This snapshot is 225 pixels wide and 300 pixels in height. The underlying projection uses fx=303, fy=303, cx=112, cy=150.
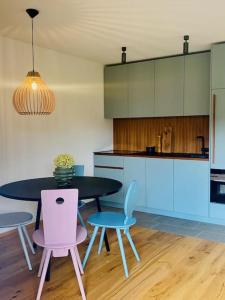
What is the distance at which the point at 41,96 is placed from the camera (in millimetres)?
2895

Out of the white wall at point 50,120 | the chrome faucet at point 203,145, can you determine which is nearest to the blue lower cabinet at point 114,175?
the white wall at point 50,120

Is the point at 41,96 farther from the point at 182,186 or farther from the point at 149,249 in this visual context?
the point at 182,186

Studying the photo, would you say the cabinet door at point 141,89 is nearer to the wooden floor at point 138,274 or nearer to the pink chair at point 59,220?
the wooden floor at point 138,274

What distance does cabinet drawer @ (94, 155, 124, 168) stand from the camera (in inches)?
189

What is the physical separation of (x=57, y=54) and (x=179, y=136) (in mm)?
2225

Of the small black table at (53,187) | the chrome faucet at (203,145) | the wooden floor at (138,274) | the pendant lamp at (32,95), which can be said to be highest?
the pendant lamp at (32,95)

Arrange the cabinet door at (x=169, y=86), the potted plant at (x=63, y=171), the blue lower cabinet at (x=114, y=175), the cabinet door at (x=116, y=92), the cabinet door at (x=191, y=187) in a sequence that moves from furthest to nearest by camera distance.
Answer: the cabinet door at (x=116, y=92), the blue lower cabinet at (x=114, y=175), the cabinet door at (x=169, y=86), the cabinet door at (x=191, y=187), the potted plant at (x=63, y=171)

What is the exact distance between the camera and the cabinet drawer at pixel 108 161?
4797 millimetres

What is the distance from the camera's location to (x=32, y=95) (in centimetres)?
281

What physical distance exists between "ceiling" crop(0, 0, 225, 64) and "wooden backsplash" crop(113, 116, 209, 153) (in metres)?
1.11

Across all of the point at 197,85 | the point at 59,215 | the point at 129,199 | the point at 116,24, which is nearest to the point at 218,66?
the point at 197,85

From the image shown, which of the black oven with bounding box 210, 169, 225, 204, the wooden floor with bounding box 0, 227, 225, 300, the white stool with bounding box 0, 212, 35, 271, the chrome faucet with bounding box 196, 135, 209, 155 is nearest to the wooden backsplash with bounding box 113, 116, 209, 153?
the chrome faucet with bounding box 196, 135, 209, 155

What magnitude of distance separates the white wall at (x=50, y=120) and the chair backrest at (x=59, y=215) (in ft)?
5.33

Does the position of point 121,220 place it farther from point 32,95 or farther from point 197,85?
point 197,85
